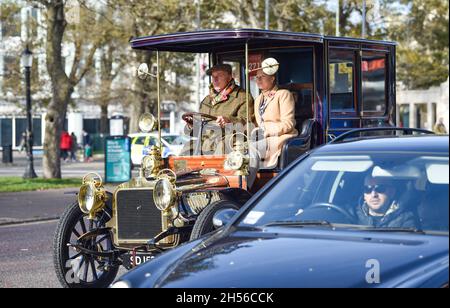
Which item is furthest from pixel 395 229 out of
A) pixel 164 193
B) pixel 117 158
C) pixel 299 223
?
pixel 117 158

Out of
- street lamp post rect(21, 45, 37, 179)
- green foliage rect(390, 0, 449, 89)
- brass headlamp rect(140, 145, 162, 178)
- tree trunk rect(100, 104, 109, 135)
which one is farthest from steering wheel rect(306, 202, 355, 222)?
tree trunk rect(100, 104, 109, 135)

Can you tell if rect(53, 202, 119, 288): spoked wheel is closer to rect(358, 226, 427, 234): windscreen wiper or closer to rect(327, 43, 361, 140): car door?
rect(327, 43, 361, 140): car door

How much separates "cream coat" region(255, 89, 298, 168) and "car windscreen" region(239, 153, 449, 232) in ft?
13.7

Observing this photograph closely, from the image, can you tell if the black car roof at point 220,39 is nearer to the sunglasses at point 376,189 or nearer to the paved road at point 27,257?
the paved road at point 27,257

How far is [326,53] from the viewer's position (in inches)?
446

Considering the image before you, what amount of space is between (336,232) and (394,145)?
0.83m

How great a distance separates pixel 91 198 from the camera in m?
9.34

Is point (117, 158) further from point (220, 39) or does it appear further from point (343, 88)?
point (220, 39)

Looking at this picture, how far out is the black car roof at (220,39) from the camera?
10.3m

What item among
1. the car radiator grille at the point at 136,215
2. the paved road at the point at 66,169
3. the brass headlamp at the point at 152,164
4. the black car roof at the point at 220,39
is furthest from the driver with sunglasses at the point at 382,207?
the paved road at the point at 66,169

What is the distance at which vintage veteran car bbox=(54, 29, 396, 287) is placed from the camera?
9172 mm
